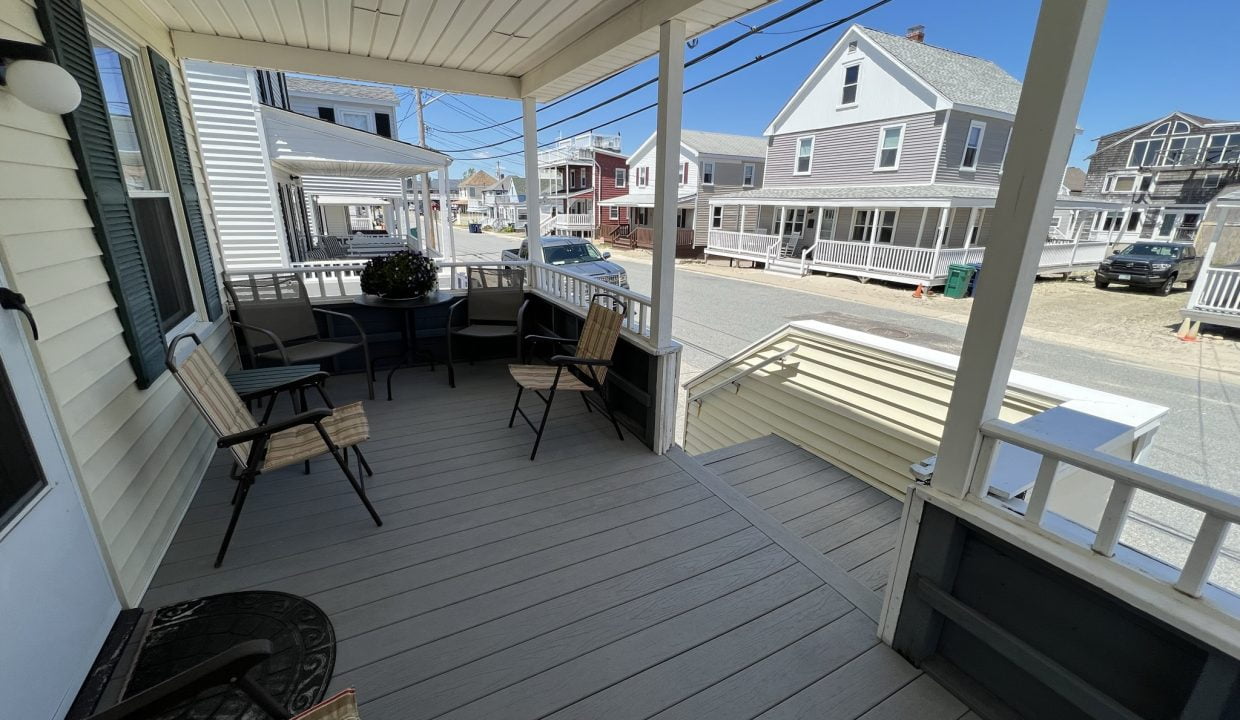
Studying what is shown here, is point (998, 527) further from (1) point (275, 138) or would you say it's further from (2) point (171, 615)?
(1) point (275, 138)

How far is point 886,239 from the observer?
13.6 metres

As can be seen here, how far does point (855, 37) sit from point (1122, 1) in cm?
1489

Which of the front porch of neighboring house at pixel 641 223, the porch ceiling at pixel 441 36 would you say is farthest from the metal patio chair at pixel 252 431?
the front porch of neighboring house at pixel 641 223

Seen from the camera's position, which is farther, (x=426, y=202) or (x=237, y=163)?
(x=426, y=202)

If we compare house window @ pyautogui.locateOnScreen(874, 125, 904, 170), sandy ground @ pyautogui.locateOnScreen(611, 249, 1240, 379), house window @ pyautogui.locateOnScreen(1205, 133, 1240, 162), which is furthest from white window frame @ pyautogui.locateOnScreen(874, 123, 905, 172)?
house window @ pyautogui.locateOnScreen(1205, 133, 1240, 162)

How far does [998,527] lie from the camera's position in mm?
1382

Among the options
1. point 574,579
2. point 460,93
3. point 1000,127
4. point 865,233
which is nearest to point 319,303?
point 460,93

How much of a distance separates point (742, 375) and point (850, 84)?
12.8 metres

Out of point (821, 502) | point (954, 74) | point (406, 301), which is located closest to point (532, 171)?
point (406, 301)

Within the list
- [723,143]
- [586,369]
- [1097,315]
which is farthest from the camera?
[723,143]

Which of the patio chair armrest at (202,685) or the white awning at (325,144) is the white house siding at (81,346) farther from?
the white awning at (325,144)

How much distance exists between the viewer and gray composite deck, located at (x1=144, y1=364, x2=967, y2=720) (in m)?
1.54

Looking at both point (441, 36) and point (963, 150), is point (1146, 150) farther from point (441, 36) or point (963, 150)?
point (441, 36)

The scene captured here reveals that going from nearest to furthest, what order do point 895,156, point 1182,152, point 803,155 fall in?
point 895,156 → point 1182,152 → point 803,155
